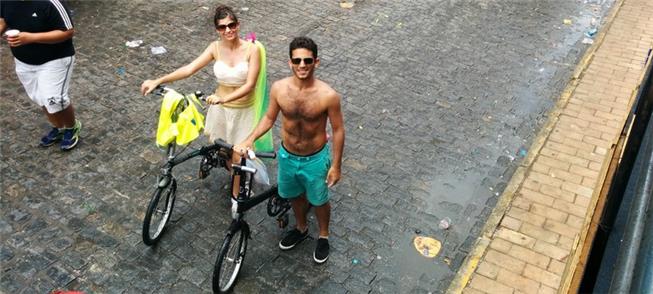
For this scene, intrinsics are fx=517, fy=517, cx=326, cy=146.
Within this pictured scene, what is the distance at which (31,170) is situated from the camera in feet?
17.4

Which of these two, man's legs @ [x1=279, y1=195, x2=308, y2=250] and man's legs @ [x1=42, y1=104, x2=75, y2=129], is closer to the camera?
man's legs @ [x1=279, y1=195, x2=308, y2=250]

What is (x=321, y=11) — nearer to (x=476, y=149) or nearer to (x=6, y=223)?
(x=476, y=149)

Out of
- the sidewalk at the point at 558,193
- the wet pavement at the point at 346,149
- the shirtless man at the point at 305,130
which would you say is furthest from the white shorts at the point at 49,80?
the sidewalk at the point at 558,193

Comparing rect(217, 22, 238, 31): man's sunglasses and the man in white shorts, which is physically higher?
rect(217, 22, 238, 31): man's sunglasses

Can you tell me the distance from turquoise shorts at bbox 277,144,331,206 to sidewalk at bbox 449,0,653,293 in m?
1.46

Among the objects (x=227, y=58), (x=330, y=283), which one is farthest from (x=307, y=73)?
(x=330, y=283)

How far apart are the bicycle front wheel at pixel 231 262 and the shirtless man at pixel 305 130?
510mm

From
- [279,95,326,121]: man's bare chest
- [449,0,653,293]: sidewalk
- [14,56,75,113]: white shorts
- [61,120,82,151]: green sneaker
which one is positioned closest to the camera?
[279,95,326,121]: man's bare chest

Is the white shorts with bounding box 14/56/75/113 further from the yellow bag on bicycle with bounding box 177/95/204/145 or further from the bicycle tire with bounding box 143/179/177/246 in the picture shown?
the yellow bag on bicycle with bounding box 177/95/204/145

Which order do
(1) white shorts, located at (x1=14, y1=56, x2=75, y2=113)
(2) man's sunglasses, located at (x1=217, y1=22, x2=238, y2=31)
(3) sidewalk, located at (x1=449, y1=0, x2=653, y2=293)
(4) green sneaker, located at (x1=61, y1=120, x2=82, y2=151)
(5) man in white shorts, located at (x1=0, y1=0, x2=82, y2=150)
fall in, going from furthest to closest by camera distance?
(4) green sneaker, located at (x1=61, y1=120, x2=82, y2=151) < (1) white shorts, located at (x1=14, y1=56, x2=75, y2=113) < (5) man in white shorts, located at (x1=0, y1=0, x2=82, y2=150) < (3) sidewalk, located at (x1=449, y1=0, x2=653, y2=293) < (2) man's sunglasses, located at (x1=217, y1=22, x2=238, y2=31)

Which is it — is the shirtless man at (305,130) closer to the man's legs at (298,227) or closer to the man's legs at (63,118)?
the man's legs at (298,227)

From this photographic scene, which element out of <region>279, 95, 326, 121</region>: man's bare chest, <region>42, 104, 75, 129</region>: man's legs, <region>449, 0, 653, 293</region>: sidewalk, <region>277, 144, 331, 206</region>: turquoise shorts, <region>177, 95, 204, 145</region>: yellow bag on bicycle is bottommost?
<region>449, 0, 653, 293</region>: sidewalk

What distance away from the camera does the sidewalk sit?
15.2ft

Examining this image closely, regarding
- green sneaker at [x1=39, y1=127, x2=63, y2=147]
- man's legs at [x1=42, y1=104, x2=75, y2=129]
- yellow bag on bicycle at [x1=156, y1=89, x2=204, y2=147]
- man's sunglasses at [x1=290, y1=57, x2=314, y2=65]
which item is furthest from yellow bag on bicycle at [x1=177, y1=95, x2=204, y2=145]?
green sneaker at [x1=39, y1=127, x2=63, y2=147]
